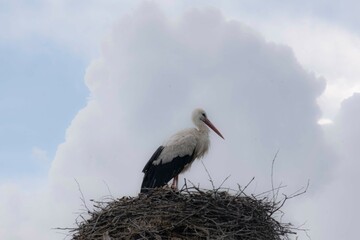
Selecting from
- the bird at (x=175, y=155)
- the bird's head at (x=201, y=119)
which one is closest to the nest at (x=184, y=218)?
the bird at (x=175, y=155)

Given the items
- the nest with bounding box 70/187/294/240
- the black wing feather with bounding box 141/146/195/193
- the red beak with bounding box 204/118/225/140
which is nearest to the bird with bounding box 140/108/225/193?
the black wing feather with bounding box 141/146/195/193

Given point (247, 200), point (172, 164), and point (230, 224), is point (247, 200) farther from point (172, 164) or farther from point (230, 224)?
point (172, 164)

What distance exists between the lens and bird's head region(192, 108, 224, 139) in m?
10.7

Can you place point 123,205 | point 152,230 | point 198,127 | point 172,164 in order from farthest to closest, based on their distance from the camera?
1. point 198,127
2. point 172,164
3. point 123,205
4. point 152,230

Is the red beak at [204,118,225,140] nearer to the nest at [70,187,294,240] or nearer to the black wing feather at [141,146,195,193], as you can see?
the black wing feather at [141,146,195,193]

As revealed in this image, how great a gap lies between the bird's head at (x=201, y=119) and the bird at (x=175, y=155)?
4cm

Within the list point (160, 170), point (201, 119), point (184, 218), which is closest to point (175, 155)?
point (160, 170)

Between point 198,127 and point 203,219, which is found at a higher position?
point 198,127

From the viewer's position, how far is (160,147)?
32.8 ft

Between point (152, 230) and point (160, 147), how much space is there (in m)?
2.54

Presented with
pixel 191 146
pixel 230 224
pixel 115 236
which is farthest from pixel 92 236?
pixel 191 146

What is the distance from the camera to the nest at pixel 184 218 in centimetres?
761

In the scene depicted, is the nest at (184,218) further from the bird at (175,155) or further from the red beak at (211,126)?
the red beak at (211,126)

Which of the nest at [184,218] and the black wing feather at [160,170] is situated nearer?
the nest at [184,218]
